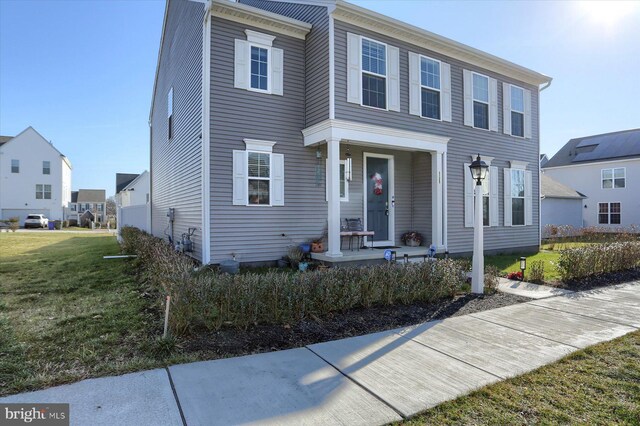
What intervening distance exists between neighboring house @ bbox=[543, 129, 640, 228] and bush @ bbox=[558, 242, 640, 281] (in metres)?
17.3

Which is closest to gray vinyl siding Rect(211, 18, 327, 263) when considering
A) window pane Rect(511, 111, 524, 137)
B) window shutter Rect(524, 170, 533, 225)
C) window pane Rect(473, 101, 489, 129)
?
window pane Rect(473, 101, 489, 129)

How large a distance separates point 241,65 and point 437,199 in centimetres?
624

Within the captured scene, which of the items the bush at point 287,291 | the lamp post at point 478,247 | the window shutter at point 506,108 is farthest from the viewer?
the window shutter at point 506,108

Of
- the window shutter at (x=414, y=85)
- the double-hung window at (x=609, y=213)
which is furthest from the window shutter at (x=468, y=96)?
the double-hung window at (x=609, y=213)

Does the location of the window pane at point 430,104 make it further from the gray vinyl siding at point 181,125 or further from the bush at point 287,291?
the gray vinyl siding at point 181,125

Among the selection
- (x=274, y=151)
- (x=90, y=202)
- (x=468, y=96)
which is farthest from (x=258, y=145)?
(x=90, y=202)

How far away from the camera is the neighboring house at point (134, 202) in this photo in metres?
17.7

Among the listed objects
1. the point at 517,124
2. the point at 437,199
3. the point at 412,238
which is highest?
the point at 517,124

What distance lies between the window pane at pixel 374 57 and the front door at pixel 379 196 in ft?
7.68

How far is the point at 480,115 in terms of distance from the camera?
11930 millimetres

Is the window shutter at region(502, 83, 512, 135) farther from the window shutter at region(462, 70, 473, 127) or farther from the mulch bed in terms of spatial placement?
the mulch bed

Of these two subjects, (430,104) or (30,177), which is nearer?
(430,104)

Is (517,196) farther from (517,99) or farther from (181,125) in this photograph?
(181,125)

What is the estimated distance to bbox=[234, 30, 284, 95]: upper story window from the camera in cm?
Answer: 870
